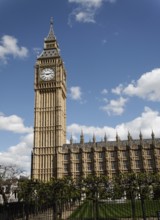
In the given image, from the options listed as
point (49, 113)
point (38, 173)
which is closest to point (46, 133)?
point (49, 113)

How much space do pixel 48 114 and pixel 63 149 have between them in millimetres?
12359

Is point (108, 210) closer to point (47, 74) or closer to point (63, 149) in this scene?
point (63, 149)

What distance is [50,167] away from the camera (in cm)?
8750

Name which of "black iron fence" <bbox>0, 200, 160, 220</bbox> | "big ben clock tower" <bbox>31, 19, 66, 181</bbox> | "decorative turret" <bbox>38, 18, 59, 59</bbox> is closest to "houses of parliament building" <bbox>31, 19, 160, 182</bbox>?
"big ben clock tower" <bbox>31, 19, 66, 181</bbox>

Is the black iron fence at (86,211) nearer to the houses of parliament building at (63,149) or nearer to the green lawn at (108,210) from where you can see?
the green lawn at (108,210)

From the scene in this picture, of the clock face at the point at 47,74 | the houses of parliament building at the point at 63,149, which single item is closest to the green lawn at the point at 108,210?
the houses of parliament building at the point at 63,149

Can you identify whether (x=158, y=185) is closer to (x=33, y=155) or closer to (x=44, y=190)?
(x=44, y=190)

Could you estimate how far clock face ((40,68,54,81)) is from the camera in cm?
9688

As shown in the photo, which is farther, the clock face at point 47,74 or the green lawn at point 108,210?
the clock face at point 47,74

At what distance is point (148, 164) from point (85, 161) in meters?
18.6

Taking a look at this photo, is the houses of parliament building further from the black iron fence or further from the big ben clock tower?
the black iron fence

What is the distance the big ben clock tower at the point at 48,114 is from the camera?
289 feet

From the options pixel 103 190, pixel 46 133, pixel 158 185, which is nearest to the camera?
pixel 103 190

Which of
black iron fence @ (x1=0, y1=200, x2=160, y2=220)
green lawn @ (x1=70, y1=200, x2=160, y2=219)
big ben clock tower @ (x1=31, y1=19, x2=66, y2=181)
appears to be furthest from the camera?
big ben clock tower @ (x1=31, y1=19, x2=66, y2=181)
